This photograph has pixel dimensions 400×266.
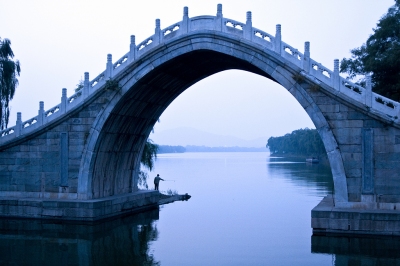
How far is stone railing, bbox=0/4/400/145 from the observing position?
52.5 ft

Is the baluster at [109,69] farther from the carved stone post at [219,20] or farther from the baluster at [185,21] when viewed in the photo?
the carved stone post at [219,20]

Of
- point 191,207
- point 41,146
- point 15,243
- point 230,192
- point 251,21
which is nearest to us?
point 15,243

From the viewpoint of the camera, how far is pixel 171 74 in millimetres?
20875

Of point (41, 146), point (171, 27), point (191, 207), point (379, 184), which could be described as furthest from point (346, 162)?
point (41, 146)

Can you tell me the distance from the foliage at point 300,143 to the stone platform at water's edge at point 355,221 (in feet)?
197

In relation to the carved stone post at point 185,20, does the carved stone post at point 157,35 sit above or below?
below

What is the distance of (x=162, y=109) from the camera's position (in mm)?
24250

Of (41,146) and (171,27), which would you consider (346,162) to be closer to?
(171,27)

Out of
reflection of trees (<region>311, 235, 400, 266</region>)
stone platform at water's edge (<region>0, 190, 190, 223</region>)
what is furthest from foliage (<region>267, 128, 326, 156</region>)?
reflection of trees (<region>311, 235, 400, 266</region>)

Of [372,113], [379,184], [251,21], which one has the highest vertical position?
[251,21]

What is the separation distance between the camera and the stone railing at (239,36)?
1600cm

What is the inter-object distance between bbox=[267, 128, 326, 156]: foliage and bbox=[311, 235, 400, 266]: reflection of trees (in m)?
60.6

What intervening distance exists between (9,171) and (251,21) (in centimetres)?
1185

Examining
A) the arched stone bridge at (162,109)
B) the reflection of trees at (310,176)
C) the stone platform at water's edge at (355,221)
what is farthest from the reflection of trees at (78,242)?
the reflection of trees at (310,176)
